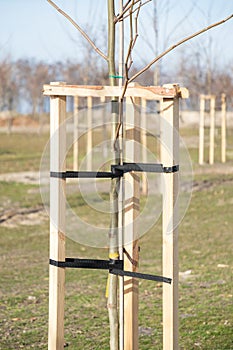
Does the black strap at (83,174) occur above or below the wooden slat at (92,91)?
below

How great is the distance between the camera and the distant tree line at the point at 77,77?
2028 cm

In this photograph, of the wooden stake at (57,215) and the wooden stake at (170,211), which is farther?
the wooden stake at (57,215)

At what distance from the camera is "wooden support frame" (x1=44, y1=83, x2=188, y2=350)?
10.6ft

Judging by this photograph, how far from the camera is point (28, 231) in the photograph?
36.3ft

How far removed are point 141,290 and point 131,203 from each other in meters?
3.61

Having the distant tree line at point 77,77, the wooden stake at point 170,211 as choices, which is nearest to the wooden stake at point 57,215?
the wooden stake at point 170,211

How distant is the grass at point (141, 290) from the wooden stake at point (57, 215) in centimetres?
157

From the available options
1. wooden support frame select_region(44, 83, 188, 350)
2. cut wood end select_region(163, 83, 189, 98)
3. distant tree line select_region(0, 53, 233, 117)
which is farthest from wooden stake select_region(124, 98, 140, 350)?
distant tree line select_region(0, 53, 233, 117)

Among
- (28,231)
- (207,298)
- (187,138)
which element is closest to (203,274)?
(207,298)

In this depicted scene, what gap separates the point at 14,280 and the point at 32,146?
71.7 ft

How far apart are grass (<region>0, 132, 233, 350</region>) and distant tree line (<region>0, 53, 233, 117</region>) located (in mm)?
7874

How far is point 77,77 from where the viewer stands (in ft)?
150

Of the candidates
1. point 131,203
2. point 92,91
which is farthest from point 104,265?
point 92,91

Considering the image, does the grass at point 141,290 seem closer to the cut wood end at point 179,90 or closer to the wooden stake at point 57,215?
the wooden stake at point 57,215
